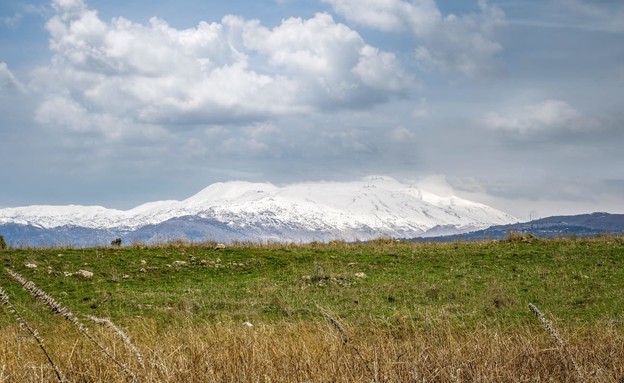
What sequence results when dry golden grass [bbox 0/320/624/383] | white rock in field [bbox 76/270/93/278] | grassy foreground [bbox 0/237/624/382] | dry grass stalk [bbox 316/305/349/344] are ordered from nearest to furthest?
1. dry grass stalk [bbox 316/305/349/344]
2. dry golden grass [bbox 0/320/624/383]
3. grassy foreground [bbox 0/237/624/382]
4. white rock in field [bbox 76/270/93/278]

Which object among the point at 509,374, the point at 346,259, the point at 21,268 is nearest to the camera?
the point at 509,374

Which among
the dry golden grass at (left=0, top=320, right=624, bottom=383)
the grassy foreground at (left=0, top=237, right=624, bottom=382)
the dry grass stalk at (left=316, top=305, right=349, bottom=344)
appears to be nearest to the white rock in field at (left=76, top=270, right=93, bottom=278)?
the grassy foreground at (left=0, top=237, right=624, bottom=382)

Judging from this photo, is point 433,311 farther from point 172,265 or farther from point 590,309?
point 172,265

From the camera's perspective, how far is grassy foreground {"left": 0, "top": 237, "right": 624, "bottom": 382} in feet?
32.2

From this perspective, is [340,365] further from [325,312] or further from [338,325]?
[338,325]

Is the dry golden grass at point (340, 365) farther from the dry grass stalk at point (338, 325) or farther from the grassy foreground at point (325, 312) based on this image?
the dry grass stalk at point (338, 325)

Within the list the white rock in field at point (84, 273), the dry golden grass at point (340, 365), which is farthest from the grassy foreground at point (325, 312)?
the white rock in field at point (84, 273)

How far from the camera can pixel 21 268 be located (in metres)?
26.4

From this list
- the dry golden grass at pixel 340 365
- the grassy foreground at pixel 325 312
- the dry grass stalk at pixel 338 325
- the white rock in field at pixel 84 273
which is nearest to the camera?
the dry grass stalk at pixel 338 325

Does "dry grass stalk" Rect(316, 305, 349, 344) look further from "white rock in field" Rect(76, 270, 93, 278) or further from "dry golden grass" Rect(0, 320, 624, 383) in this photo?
"white rock in field" Rect(76, 270, 93, 278)

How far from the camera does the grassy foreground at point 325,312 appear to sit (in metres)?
9.81

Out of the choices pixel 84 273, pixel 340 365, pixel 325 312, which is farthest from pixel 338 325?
pixel 84 273

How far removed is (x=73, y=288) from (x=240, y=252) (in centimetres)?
962

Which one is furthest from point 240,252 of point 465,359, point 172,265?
point 465,359
